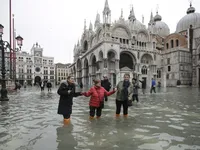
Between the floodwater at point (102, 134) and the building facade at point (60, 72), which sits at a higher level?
the building facade at point (60, 72)

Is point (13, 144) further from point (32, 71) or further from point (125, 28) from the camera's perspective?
point (32, 71)

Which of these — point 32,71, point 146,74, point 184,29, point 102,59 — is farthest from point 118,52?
point 32,71

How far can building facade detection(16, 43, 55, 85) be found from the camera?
86125 mm

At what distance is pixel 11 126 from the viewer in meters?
5.64

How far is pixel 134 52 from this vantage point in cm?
4322

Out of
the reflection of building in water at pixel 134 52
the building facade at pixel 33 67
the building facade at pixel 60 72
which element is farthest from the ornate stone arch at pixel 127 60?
the building facade at pixel 60 72

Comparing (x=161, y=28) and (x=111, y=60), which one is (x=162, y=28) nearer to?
(x=161, y=28)

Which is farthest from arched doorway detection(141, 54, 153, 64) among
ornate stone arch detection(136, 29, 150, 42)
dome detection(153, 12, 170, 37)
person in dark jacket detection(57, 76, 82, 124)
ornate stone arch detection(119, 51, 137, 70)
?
person in dark jacket detection(57, 76, 82, 124)

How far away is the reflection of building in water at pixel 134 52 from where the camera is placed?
40000 mm

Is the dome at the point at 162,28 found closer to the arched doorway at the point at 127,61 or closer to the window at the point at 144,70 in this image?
the window at the point at 144,70

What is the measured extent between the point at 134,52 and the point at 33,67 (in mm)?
62426

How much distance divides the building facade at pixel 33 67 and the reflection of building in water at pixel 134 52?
43243mm

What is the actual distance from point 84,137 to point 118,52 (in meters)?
35.9

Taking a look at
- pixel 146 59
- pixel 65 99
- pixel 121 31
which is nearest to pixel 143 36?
pixel 146 59
